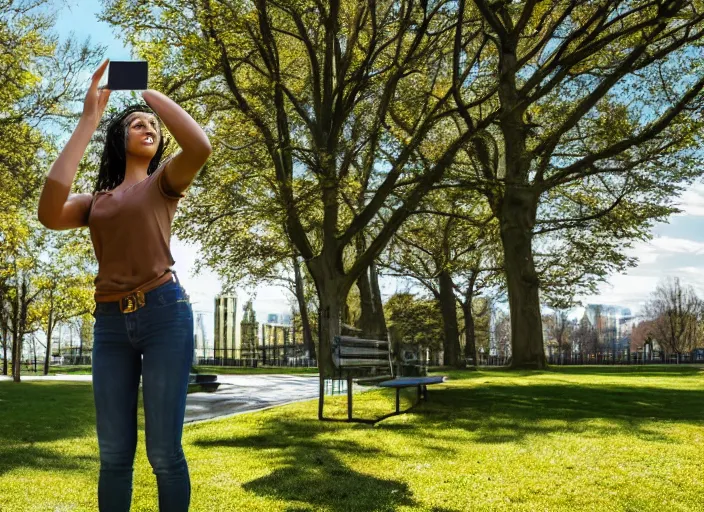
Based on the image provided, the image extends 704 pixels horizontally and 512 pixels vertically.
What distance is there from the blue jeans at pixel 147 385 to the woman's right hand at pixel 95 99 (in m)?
0.83

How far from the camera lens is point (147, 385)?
9.64 ft

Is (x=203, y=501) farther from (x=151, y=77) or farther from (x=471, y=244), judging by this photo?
(x=471, y=244)

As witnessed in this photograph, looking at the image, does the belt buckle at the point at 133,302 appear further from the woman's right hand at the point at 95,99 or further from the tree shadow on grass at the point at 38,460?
the tree shadow on grass at the point at 38,460

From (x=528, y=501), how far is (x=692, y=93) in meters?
17.1

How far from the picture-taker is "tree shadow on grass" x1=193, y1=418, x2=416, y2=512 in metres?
4.80

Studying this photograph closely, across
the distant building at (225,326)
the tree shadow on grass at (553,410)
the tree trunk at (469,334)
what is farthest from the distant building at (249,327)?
the tree shadow on grass at (553,410)

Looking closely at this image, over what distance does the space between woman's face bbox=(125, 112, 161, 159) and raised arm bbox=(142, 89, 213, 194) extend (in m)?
0.32

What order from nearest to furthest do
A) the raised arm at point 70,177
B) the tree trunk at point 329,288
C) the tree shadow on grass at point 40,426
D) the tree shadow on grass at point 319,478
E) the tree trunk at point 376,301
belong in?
1. the raised arm at point 70,177
2. the tree shadow on grass at point 319,478
3. the tree shadow on grass at point 40,426
4. the tree trunk at point 329,288
5. the tree trunk at point 376,301

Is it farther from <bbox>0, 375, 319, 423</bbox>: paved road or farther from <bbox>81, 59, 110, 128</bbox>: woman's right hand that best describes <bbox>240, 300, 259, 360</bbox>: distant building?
<bbox>81, 59, 110, 128</bbox>: woman's right hand

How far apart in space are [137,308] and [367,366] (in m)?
7.13

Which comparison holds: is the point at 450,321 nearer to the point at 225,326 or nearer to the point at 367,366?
the point at 225,326

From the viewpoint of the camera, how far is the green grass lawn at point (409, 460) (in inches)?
191

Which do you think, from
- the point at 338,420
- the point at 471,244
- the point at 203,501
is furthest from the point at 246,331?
the point at 203,501

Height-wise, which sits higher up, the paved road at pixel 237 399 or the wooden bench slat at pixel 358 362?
the wooden bench slat at pixel 358 362
